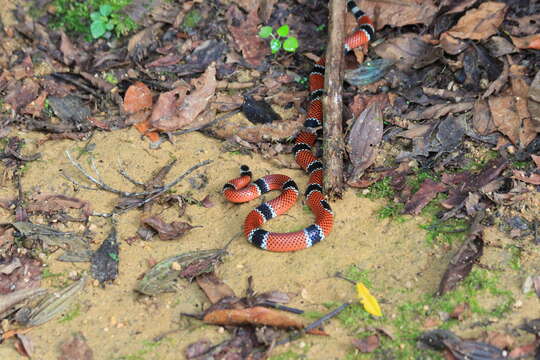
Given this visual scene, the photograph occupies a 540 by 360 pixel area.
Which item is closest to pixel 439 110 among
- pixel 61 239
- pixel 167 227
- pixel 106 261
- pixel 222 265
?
pixel 222 265

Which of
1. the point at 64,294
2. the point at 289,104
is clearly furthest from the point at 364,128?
the point at 64,294

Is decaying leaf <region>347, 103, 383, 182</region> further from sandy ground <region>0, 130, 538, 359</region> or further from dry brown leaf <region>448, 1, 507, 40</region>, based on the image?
dry brown leaf <region>448, 1, 507, 40</region>

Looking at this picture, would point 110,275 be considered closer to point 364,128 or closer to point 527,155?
point 364,128

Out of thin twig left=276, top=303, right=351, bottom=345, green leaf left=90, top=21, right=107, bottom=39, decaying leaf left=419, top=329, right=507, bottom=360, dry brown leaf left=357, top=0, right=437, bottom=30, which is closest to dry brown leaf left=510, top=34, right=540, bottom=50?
dry brown leaf left=357, top=0, right=437, bottom=30

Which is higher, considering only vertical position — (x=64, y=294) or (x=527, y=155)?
(x=527, y=155)

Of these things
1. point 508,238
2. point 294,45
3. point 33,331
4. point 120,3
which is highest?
point 120,3

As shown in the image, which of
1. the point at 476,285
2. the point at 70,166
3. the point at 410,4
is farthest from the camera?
the point at 410,4
